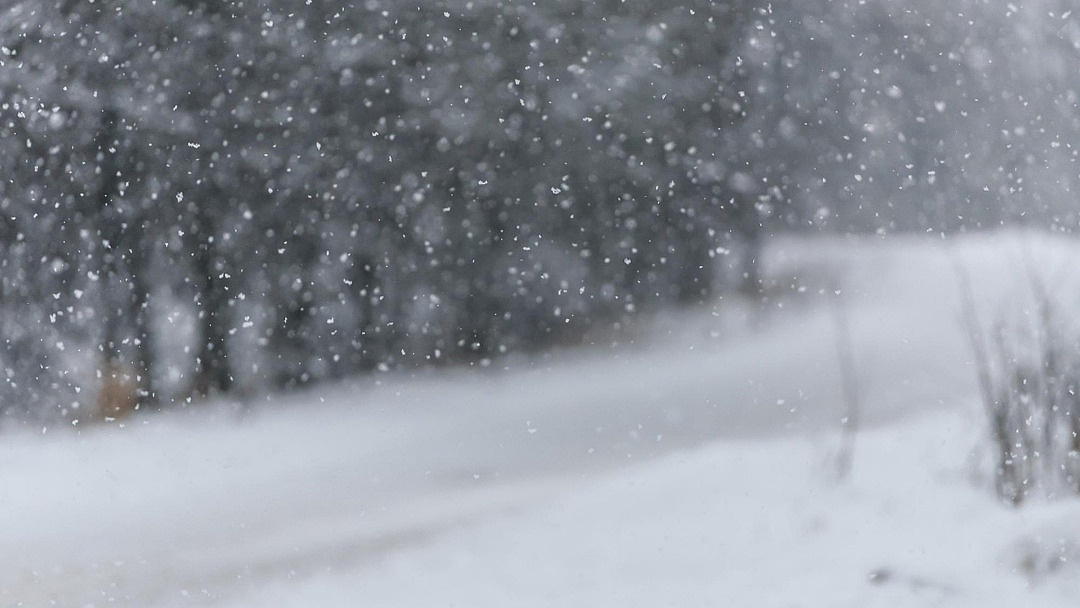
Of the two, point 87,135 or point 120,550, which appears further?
point 87,135

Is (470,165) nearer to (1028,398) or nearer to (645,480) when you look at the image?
(645,480)

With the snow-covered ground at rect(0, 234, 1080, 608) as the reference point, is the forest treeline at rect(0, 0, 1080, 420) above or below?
above

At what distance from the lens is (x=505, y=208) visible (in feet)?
6.91

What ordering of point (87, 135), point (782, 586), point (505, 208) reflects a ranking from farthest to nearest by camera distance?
point (87, 135)
point (505, 208)
point (782, 586)

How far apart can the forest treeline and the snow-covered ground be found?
0.27 feet

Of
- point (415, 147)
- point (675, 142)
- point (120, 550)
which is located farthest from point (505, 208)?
point (120, 550)


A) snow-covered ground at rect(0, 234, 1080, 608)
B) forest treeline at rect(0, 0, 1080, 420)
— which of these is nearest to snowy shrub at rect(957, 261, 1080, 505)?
snow-covered ground at rect(0, 234, 1080, 608)

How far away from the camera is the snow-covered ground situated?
1.97 m

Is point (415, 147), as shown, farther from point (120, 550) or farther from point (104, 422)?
point (120, 550)

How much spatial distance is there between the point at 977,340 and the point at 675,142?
0.69m

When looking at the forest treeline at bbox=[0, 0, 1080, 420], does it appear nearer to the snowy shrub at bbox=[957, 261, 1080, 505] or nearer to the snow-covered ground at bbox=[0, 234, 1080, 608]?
the snow-covered ground at bbox=[0, 234, 1080, 608]

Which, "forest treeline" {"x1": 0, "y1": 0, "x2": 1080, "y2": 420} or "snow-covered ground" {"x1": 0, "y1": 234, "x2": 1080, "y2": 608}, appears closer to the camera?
"snow-covered ground" {"x1": 0, "y1": 234, "x2": 1080, "y2": 608}

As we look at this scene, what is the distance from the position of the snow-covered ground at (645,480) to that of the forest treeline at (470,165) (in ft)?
Answer: 0.27

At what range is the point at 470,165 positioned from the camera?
83.6 inches
